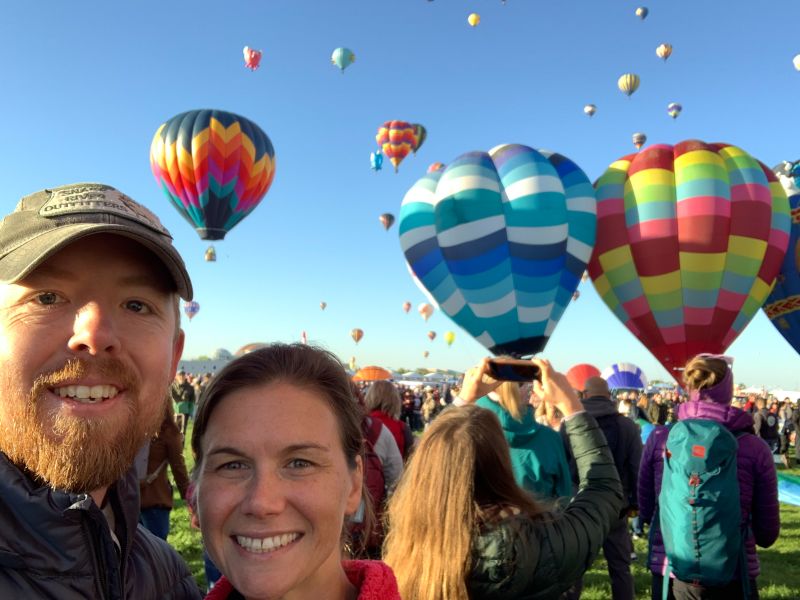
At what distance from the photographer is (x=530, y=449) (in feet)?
10.2

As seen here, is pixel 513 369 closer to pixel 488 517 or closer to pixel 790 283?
pixel 488 517

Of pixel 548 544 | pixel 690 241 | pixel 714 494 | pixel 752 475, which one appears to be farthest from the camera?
pixel 690 241

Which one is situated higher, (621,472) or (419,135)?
(419,135)

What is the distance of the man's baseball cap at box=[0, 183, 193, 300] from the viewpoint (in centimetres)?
Result: 84

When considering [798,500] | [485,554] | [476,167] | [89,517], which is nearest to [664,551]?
[485,554]

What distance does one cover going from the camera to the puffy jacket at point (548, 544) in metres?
1.74

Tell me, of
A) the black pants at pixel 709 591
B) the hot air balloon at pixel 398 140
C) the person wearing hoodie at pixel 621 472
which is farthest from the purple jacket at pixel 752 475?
the hot air balloon at pixel 398 140

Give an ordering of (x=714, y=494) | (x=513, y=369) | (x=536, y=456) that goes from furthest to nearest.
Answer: (x=536, y=456) → (x=714, y=494) → (x=513, y=369)

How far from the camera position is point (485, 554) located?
1.77 meters

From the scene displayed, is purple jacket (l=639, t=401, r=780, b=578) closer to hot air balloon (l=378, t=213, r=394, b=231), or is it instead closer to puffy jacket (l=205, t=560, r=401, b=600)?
puffy jacket (l=205, t=560, r=401, b=600)

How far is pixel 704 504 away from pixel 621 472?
1.47 meters

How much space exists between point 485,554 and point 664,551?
1.90 metres

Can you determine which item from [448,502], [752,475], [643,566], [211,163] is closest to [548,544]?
[448,502]

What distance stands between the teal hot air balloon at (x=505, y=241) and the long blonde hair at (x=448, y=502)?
25.1 ft
